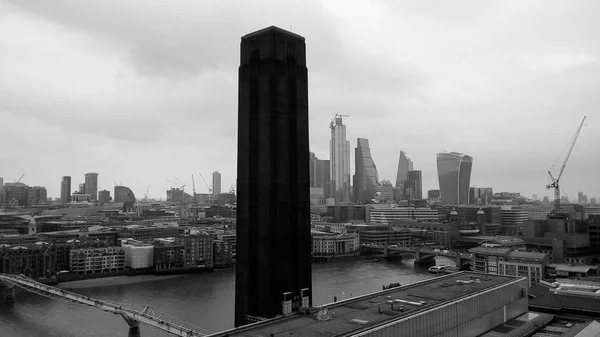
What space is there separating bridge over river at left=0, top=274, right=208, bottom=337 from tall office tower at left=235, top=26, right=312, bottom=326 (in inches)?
352

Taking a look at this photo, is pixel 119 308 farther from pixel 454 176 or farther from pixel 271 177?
pixel 454 176

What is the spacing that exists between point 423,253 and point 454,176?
10803 cm

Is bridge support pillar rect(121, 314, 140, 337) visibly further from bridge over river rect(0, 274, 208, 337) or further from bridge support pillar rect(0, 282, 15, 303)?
bridge support pillar rect(0, 282, 15, 303)

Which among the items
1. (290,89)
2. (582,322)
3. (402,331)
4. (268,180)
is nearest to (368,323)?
(402,331)

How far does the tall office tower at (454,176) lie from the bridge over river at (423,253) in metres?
93.4

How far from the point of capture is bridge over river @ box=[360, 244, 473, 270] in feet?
225

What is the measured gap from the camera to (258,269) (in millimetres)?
19281

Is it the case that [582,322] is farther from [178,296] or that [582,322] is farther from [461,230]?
[461,230]

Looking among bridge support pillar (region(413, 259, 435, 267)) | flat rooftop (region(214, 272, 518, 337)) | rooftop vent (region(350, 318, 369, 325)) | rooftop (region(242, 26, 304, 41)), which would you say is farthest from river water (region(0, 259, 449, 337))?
rooftop (region(242, 26, 304, 41))

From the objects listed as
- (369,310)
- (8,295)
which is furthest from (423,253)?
(369,310)

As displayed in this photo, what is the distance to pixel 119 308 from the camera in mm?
32531

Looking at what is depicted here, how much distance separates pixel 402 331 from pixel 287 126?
9.13m

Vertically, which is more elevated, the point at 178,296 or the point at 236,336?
the point at 236,336

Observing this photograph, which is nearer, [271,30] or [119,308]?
[271,30]
